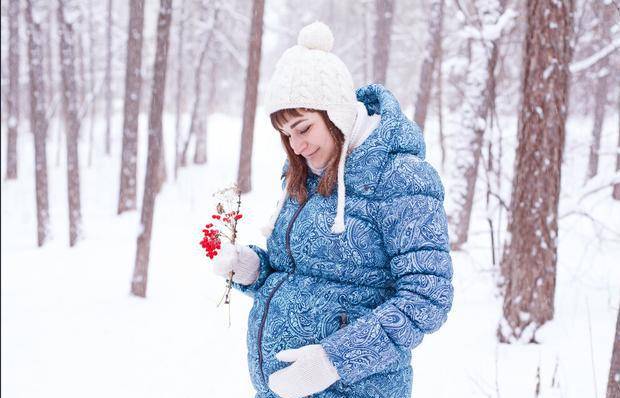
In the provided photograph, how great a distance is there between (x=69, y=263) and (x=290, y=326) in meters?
8.95

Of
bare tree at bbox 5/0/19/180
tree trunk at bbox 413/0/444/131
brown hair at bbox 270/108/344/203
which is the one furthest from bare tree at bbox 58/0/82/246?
brown hair at bbox 270/108/344/203

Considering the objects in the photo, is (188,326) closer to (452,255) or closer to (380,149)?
(452,255)

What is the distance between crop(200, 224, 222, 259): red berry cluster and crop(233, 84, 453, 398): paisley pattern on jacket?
0.30 metres

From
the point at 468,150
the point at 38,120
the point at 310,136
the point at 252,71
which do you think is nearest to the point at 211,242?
the point at 310,136

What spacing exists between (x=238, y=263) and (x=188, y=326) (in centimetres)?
482

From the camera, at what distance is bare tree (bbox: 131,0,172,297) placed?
745cm

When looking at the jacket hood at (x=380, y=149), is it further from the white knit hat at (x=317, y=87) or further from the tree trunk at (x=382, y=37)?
the tree trunk at (x=382, y=37)

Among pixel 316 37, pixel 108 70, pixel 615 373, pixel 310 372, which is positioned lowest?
pixel 615 373

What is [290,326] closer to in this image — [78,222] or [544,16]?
[544,16]

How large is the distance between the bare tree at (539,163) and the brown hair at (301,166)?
3.24 m

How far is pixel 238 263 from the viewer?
2.43 meters

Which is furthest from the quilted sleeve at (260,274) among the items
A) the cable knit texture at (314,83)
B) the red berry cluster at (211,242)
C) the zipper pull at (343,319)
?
the cable knit texture at (314,83)

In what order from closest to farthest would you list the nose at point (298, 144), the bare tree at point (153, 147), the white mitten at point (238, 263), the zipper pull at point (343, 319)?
the zipper pull at point (343, 319)
the nose at point (298, 144)
the white mitten at point (238, 263)
the bare tree at point (153, 147)

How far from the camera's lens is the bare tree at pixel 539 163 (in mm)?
4781
